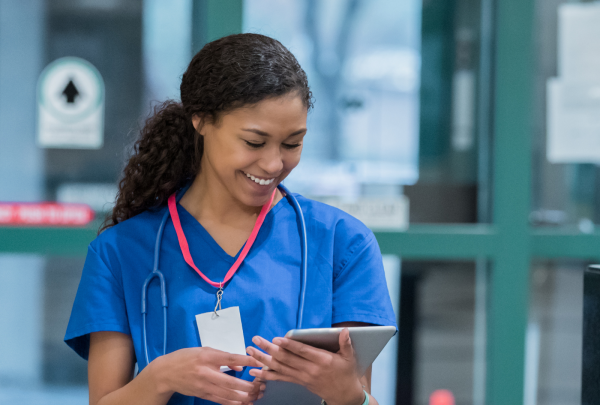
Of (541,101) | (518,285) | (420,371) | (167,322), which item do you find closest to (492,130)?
(541,101)

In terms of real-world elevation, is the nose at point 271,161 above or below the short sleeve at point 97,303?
above

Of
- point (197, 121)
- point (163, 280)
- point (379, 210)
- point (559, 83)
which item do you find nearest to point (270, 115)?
point (197, 121)

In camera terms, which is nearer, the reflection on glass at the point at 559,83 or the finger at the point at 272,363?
the finger at the point at 272,363

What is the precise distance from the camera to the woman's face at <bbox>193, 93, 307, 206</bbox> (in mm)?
1059

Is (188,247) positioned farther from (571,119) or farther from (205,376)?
(571,119)

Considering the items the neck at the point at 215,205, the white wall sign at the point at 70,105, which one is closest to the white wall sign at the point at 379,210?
the white wall sign at the point at 70,105

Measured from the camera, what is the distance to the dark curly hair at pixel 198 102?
1.06 metres

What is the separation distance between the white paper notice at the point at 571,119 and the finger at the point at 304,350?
1833 millimetres

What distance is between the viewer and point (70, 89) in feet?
7.53

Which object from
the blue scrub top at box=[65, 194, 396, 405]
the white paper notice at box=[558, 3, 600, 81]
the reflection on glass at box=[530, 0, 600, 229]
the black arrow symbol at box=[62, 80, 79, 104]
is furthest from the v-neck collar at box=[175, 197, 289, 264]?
the white paper notice at box=[558, 3, 600, 81]

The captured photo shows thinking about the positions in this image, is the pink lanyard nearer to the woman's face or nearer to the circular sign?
the woman's face

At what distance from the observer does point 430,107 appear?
95.0 inches

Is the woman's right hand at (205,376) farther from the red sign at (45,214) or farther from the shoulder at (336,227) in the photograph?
the red sign at (45,214)

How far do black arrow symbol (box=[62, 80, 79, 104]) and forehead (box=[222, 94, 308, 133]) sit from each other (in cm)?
147
